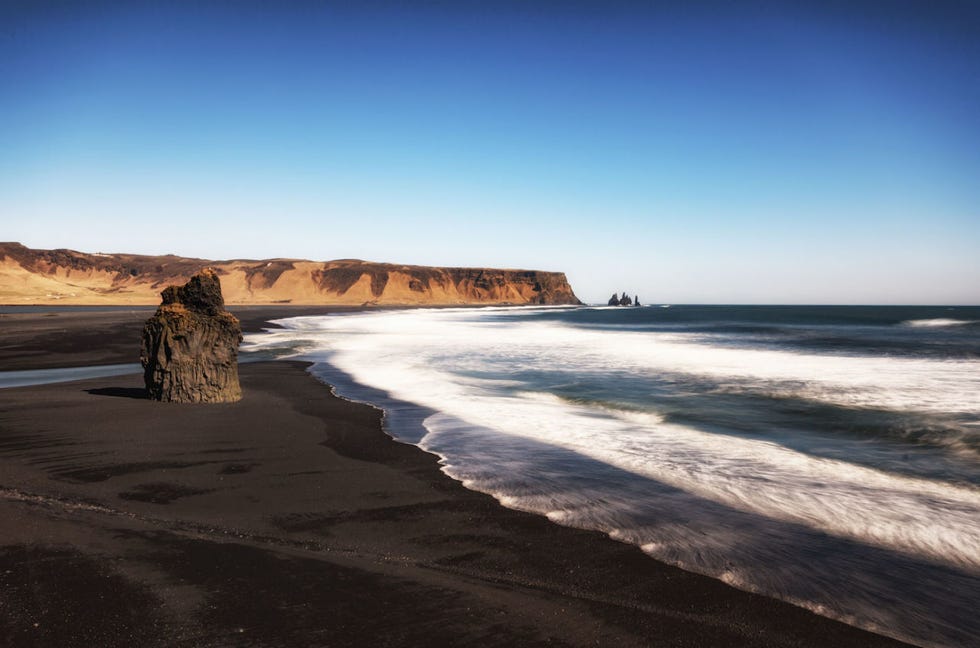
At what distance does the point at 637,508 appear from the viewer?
5.61 metres

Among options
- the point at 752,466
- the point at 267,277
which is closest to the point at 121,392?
the point at 752,466

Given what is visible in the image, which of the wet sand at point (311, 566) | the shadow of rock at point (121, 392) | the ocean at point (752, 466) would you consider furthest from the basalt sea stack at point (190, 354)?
the wet sand at point (311, 566)

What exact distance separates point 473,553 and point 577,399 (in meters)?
8.81

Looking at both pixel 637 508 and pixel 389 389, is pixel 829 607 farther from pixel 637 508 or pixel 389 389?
pixel 389 389

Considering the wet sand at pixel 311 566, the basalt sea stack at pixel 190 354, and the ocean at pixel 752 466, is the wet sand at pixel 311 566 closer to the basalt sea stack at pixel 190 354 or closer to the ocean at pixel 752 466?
the ocean at pixel 752 466

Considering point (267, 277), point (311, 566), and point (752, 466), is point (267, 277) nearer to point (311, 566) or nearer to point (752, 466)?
point (752, 466)

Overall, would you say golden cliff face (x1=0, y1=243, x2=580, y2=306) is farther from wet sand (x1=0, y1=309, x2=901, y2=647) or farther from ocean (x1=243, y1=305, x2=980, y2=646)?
wet sand (x1=0, y1=309, x2=901, y2=647)

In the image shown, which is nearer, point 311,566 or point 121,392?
point 311,566

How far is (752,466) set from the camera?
24.5 feet

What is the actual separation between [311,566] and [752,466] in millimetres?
6064

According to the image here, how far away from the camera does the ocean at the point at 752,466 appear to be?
422 centimetres

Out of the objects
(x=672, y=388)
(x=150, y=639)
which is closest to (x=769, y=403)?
(x=672, y=388)

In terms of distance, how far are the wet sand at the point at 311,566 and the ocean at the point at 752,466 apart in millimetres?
567

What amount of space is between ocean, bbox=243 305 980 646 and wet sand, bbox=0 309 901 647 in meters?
0.57
